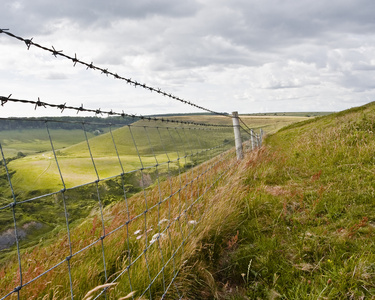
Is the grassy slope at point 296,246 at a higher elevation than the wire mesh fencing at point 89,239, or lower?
lower

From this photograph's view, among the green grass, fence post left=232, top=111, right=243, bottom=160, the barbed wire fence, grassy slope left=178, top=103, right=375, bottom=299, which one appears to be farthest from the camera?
fence post left=232, top=111, right=243, bottom=160

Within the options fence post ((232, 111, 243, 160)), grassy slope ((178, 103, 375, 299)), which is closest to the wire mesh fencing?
grassy slope ((178, 103, 375, 299))

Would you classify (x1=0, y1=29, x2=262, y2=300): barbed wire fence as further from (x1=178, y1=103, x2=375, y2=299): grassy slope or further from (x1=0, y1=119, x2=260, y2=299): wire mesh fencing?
(x1=178, y1=103, x2=375, y2=299): grassy slope

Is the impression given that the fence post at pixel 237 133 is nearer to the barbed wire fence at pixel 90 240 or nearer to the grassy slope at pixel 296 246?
the grassy slope at pixel 296 246

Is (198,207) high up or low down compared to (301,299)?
up

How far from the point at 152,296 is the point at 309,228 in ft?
7.53

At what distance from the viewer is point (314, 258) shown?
322cm

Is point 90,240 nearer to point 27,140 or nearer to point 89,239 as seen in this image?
point 89,239

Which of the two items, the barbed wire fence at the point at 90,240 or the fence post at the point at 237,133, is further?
the fence post at the point at 237,133

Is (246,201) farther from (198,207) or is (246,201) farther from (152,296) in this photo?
(152,296)

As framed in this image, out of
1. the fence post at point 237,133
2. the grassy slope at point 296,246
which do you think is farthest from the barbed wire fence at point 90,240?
the fence post at point 237,133

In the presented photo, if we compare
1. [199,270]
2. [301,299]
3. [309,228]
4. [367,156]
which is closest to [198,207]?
[199,270]

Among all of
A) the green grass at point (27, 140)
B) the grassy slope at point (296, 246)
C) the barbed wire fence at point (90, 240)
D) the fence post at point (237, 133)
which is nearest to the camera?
the barbed wire fence at point (90, 240)

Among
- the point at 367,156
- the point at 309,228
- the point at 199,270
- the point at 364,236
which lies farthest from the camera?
the point at 367,156
